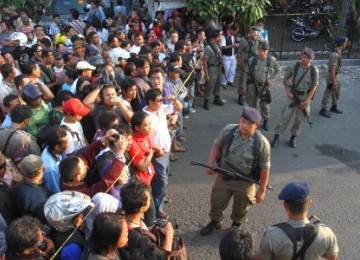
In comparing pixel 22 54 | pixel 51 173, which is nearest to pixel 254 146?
pixel 51 173

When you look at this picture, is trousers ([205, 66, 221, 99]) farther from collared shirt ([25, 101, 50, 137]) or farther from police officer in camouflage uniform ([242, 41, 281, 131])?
collared shirt ([25, 101, 50, 137])

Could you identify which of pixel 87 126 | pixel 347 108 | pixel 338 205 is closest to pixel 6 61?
pixel 87 126

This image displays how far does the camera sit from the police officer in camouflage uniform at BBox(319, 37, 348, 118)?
7.77 metres

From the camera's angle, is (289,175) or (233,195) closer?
(233,195)

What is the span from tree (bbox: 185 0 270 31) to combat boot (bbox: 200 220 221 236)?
585 cm

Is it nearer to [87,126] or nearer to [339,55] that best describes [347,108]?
[339,55]

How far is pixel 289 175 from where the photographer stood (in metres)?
6.25

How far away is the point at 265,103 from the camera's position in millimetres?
7480

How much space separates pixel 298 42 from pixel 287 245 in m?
10.3

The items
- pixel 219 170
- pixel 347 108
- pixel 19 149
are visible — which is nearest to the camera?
pixel 19 149

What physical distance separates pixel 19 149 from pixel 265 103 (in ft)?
15.4

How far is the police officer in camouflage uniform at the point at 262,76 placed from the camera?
7336 mm

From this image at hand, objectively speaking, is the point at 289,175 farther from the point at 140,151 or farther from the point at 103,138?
the point at 103,138

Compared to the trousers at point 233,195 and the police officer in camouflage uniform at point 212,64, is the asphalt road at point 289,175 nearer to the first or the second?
the trousers at point 233,195
